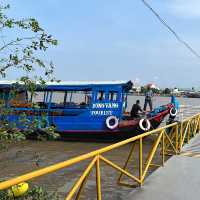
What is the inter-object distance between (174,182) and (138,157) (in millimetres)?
2165

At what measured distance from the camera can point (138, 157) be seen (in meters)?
8.91

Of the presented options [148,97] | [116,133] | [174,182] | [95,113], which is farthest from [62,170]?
[148,97]

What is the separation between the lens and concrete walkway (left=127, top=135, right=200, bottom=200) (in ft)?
19.6

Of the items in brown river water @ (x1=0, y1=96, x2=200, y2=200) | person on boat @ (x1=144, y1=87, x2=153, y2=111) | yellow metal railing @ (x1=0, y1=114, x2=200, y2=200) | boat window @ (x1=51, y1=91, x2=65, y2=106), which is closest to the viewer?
yellow metal railing @ (x1=0, y1=114, x2=200, y2=200)

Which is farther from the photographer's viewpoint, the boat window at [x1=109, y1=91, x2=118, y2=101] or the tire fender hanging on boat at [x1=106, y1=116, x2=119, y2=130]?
the boat window at [x1=109, y1=91, x2=118, y2=101]

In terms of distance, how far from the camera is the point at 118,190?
734cm

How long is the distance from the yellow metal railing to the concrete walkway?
22 centimetres

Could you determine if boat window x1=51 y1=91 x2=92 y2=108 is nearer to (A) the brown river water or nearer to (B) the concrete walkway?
(A) the brown river water

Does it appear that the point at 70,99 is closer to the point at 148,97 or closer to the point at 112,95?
the point at 112,95

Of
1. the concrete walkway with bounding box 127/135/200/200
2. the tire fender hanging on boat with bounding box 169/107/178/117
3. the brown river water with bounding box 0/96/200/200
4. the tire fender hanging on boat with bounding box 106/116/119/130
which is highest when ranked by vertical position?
the tire fender hanging on boat with bounding box 169/107/178/117

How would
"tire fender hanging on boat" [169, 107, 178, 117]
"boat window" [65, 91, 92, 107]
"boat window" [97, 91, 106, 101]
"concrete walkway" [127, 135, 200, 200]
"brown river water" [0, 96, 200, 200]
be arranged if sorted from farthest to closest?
"tire fender hanging on boat" [169, 107, 178, 117], "boat window" [65, 91, 92, 107], "boat window" [97, 91, 106, 101], "brown river water" [0, 96, 200, 200], "concrete walkway" [127, 135, 200, 200]

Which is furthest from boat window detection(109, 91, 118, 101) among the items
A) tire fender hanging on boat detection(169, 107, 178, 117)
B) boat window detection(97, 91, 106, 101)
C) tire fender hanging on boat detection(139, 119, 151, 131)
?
tire fender hanging on boat detection(169, 107, 178, 117)

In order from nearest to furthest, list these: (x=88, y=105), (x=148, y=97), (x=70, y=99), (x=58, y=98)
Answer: (x=88, y=105) → (x=70, y=99) → (x=58, y=98) → (x=148, y=97)

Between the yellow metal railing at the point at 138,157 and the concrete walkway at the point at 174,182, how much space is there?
0.22m
